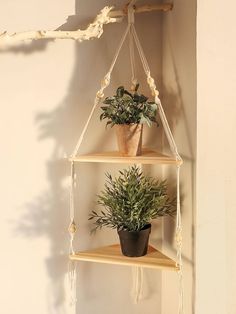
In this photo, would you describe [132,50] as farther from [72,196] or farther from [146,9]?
[72,196]

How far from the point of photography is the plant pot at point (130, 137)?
39.9 inches

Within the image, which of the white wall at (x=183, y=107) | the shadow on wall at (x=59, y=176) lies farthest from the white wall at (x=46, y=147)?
the white wall at (x=183, y=107)

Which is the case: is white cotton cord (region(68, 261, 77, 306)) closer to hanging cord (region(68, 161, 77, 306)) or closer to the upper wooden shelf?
hanging cord (region(68, 161, 77, 306))

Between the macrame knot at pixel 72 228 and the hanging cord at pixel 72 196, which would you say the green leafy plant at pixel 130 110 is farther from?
the macrame knot at pixel 72 228

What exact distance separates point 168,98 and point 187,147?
0.20 meters

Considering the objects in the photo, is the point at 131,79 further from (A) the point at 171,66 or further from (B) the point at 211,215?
→ (B) the point at 211,215

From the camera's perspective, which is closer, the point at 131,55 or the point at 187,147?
the point at 187,147

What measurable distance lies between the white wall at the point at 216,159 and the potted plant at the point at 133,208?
0.13 meters

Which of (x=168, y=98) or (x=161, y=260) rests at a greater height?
(x=168, y=98)

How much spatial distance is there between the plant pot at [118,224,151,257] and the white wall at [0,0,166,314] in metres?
0.15

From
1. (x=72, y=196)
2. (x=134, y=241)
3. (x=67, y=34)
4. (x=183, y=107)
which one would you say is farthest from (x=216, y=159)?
(x=67, y=34)

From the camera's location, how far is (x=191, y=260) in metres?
1.01

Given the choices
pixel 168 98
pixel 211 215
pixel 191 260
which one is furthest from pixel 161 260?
pixel 168 98

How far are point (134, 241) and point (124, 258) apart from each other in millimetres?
67
